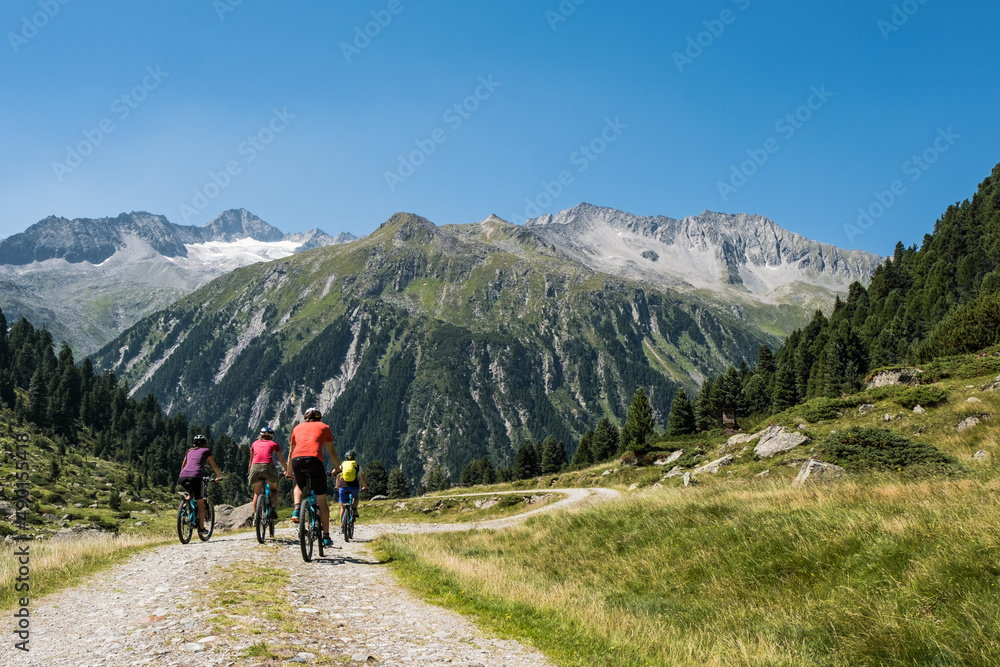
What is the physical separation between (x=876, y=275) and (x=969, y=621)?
13718 centimetres

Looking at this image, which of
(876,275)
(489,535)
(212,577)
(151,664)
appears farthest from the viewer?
(876,275)

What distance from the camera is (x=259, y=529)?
17641 mm

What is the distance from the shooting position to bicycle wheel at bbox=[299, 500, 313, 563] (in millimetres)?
14641

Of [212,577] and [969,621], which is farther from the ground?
[212,577]

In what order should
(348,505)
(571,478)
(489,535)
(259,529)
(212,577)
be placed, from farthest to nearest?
(571,478) → (489,535) → (348,505) → (259,529) → (212,577)

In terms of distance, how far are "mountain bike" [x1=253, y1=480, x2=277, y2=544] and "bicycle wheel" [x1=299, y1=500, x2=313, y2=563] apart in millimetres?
3369

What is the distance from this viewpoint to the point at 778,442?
1331 inches

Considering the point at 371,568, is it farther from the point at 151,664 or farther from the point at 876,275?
the point at 876,275

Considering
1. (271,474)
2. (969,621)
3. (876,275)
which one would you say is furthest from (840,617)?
(876,275)

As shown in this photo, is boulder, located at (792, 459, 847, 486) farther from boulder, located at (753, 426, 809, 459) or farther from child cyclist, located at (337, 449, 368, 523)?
child cyclist, located at (337, 449, 368, 523)

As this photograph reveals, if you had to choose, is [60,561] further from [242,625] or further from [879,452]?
[879,452]

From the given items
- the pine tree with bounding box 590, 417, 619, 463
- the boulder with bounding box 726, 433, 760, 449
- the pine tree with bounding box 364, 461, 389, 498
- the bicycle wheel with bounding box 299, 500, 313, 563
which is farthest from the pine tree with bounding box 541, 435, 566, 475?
the bicycle wheel with bounding box 299, 500, 313, 563

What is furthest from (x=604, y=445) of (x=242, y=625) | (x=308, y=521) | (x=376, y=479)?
(x=242, y=625)

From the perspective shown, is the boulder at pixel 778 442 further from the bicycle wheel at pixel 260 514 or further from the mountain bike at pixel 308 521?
the bicycle wheel at pixel 260 514
